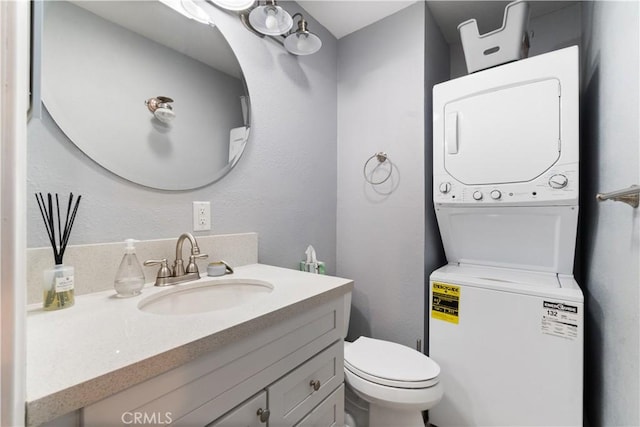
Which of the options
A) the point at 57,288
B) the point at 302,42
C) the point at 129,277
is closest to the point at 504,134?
the point at 302,42

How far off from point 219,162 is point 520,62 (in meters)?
1.57

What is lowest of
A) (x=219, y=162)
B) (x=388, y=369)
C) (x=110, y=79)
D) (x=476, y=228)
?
(x=388, y=369)

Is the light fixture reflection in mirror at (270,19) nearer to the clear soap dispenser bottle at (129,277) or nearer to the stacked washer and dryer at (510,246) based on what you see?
the stacked washer and dryer at (510,246)

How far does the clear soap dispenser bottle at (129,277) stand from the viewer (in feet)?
2.77

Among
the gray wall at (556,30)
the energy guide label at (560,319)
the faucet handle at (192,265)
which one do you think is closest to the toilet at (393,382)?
the energy guide label at (560,319)

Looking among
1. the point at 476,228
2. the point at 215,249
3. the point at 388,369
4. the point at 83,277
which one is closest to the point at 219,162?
the point at 215,249

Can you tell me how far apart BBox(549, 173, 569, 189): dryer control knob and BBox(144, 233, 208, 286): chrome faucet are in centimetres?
161

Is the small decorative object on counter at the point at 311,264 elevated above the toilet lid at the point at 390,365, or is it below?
above

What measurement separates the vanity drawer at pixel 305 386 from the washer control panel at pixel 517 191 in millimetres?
1049

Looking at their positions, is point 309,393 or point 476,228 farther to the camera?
point 476,228

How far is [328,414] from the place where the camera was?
0.94 meters

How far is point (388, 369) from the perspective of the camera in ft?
4.21

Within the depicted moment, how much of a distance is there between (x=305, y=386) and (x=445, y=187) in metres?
1.27

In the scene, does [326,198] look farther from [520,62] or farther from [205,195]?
[520,62]
